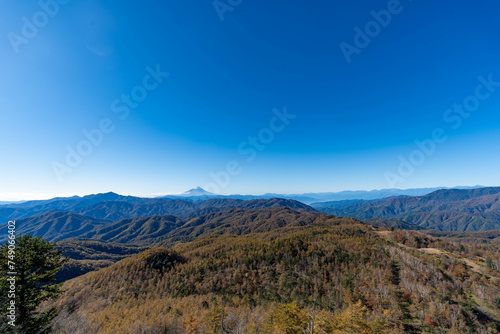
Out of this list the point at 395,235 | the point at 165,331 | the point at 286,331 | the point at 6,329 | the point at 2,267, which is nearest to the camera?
the point at 6,329

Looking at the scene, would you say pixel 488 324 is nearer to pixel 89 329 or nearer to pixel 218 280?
pixel 89 329

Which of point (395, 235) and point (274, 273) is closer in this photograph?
point (274, 273)

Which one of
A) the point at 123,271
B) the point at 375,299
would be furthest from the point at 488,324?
the point at 123,271

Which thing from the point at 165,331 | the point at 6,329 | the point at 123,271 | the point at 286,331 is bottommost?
the point at 123,271

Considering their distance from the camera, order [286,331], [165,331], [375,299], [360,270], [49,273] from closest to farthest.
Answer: [49,273], [286,331], [165,331], [375,299], [360,270]

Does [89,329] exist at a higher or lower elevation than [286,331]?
lower

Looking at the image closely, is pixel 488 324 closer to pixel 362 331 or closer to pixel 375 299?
pixel 375 299
